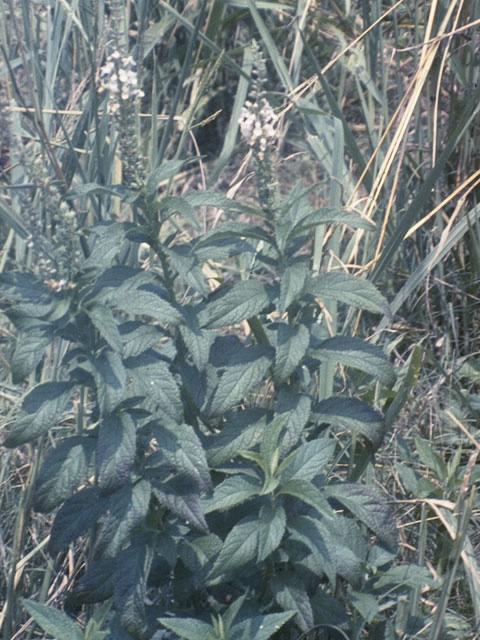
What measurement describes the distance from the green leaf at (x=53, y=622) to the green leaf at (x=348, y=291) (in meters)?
0.73

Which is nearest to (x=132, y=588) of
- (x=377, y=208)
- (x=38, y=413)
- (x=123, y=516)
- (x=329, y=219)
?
(x=123, y=516)

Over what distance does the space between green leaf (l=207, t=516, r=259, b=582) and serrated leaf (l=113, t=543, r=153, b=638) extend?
0.12 m

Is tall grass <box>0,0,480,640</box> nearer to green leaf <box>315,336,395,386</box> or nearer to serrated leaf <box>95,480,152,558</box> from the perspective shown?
green leaf <box>315,336,395,386</box>

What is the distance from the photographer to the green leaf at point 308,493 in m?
1.46

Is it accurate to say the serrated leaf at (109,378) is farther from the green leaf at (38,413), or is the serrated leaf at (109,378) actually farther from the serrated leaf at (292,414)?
the serrated leaf at (292,414)

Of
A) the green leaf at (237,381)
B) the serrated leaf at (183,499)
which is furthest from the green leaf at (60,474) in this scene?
the green leaf at (237,381)

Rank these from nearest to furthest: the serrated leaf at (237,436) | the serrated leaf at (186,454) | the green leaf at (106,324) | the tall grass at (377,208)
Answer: the green leaf at (106,324)
the serrated leaf at (186,454)
the serrated leaf at (237,436)
the tall grass at (377,208)

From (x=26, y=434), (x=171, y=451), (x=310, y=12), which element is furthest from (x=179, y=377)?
(x=310, y=12)

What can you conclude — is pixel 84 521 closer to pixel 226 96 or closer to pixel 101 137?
pixel 101 137

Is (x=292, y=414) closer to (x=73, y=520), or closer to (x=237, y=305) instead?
(x=237, y=305)

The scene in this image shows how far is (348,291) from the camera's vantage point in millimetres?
1580

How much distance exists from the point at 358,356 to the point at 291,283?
7.8 inches

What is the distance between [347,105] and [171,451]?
2.45 metres

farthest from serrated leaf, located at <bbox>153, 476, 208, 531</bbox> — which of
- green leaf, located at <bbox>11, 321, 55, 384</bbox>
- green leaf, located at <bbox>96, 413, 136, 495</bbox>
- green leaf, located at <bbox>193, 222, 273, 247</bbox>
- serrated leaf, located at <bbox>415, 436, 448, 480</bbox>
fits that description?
serrated leaf, located at <bbox>415, 436, 448, 480</bbox>
